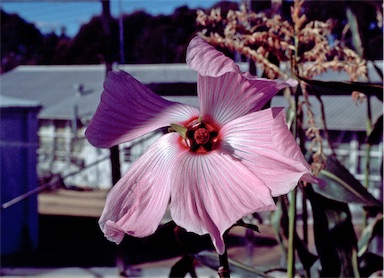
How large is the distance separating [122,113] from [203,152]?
28mm

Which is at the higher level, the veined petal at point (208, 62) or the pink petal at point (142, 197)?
the veined petal at point (208, 62)

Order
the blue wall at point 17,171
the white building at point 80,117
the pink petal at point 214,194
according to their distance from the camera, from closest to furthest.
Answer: the pink petal at point 214,194 < the blue wall at point 17,171 < the white building at point 80,117

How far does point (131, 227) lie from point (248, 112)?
5cm

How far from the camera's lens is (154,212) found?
19cm

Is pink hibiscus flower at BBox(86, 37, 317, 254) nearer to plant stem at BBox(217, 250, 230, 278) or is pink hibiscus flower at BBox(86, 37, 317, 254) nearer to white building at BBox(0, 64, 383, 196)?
plant stem at BBox(217, 250, 230, 278)

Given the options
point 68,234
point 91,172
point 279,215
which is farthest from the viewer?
point 91,172

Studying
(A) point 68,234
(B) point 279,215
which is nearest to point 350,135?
(A) point 68,234

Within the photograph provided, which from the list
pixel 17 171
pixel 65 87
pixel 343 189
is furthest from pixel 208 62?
pixel 65 87

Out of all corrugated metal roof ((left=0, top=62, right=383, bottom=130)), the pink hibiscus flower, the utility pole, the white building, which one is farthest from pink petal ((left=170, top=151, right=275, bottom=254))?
corrugated metal roof ((left=0, top=62, right=383, bottom=130))

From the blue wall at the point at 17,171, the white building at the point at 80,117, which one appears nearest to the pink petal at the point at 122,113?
the blue wall at the point at 17,171

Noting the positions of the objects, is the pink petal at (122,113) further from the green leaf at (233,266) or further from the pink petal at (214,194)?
the green leaf at (233,266)

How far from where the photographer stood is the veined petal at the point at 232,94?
20 centimetres

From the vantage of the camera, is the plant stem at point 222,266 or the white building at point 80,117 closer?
the plant stem at point 222,266

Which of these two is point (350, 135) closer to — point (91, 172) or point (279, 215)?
point (91, 172)
